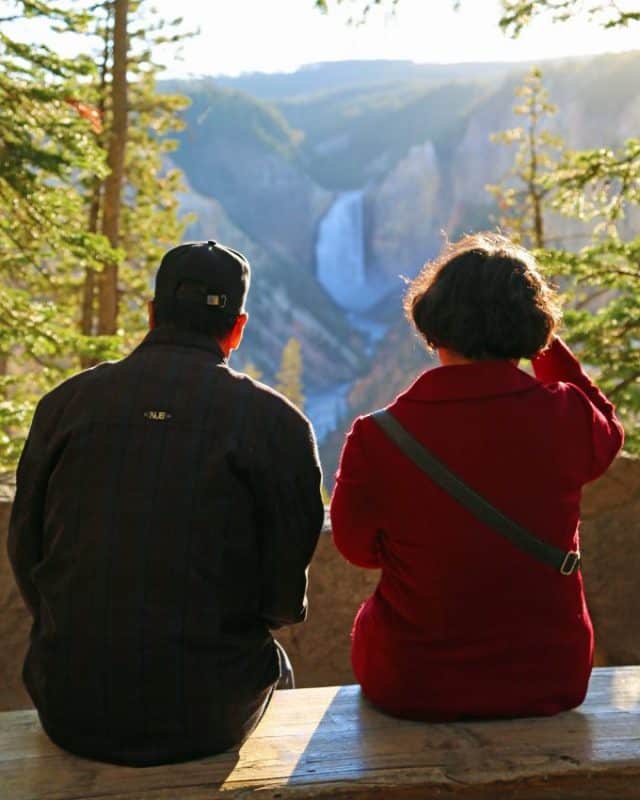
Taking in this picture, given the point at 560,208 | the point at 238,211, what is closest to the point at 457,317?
the point at 560,208

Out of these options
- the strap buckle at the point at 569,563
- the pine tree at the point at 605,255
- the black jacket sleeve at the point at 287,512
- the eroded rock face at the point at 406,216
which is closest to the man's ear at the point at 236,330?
the black jacket sleeve at the point at 287,512

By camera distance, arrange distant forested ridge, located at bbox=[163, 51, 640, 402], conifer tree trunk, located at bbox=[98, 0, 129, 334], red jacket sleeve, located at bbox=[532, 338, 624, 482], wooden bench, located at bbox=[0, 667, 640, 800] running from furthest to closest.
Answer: distant forested ridge, located at bbox=[163, 51, 640, 402], conifer tree trunk, located at bbox=[98, 0, 129, 334], red jacket sleeve, located at bbox=[532, 338, 624, 482], wooden bench, located at bbox=[0, 667, 640, 800]

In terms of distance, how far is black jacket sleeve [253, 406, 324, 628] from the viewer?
2.14m

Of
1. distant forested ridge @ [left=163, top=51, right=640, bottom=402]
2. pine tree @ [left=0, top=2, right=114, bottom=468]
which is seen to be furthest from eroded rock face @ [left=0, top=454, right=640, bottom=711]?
distant forested ridge @ [left=163, top=51, right=640, bottom=402]

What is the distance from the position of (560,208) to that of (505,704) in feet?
15.5

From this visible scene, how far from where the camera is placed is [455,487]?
217 cm

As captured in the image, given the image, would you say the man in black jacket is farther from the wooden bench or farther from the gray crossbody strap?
the gray crossbody strap

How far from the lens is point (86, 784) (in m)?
2.03

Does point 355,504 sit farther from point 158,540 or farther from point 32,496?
point 32,496

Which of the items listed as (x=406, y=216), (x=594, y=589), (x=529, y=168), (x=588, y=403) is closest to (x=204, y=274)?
(x=588, y=403)

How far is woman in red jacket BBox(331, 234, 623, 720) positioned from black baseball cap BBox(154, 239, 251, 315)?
0.43 metres

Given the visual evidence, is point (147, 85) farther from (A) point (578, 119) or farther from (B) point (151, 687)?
(A) point (578, 119)

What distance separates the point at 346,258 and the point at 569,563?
91.1 meters

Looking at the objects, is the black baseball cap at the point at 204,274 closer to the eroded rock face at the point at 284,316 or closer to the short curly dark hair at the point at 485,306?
the short curly dark hair at the point at 485,306
